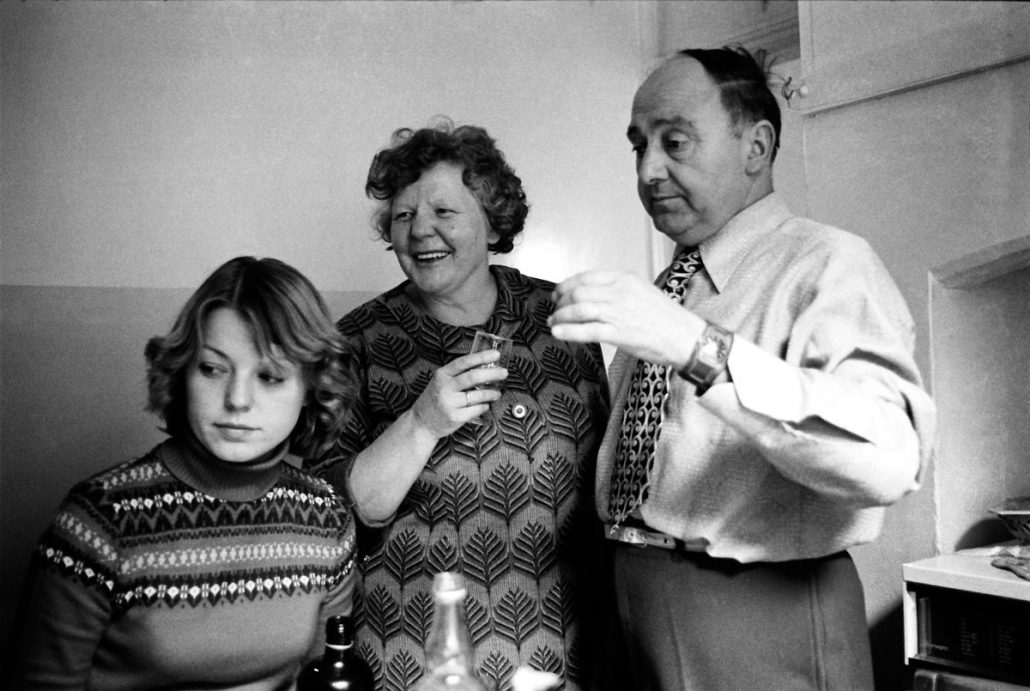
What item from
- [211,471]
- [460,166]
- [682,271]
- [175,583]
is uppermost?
[460,166]

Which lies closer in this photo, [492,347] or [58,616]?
[58,616]

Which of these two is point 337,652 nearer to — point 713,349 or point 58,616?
point 58,616

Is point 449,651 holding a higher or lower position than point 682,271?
lower

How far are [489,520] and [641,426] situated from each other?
338 millimetres

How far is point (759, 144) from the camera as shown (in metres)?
1.51

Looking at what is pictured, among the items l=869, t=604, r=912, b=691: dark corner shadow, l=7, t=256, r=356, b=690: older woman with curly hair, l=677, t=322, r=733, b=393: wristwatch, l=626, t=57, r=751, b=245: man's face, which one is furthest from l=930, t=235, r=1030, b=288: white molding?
l=7, t=256, r=356, b=690: older woman with curly hair

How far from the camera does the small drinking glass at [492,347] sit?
1.51 metres

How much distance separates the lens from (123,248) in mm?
2078

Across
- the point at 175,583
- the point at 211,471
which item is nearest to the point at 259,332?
the point at 211,471

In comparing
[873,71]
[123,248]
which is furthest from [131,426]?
[873,71]

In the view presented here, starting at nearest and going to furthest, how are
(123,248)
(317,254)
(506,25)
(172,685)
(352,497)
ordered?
1. (172,685)
2. (352,497)
3. (123,248)
4. (317,254)
5. (506,25)

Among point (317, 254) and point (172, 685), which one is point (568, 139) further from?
point (172, 685)

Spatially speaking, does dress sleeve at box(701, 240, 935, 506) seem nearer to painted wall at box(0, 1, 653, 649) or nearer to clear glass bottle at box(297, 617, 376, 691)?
clear glass bottle at box(297, 617, 376, 691)

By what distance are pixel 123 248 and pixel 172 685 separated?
1.11m
